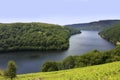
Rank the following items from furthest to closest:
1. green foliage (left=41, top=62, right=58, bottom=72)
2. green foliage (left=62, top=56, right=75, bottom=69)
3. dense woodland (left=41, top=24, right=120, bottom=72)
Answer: green foliage (left=62, top=56, right=75, bottom=69), dense woodland (left=41, top=24, right=120, bottom=72), green foliage (left=41, top=62, right=58, bottom=72)

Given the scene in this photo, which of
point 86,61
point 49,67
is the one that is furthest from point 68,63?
point 49,67

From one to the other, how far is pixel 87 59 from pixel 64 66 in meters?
11.0

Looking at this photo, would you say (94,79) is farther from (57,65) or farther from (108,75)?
(57,65)

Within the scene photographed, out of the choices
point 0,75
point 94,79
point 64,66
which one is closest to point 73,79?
point 94,79

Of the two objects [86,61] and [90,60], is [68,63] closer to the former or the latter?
[86,61]

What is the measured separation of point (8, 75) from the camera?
200 feet

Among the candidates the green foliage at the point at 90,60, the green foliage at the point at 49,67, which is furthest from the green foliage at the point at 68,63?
the green foliage at the point at 49,67

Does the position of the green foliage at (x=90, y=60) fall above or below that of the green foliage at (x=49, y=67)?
above

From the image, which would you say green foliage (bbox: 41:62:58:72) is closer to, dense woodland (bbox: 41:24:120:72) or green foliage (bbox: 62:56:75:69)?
dense woodland (bbox: 41:24:120:72)

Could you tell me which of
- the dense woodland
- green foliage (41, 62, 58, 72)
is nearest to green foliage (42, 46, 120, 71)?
the dense woodland

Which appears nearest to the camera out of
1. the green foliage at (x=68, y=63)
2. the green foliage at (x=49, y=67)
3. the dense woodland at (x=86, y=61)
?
the green foliage at (x=49, y=67)

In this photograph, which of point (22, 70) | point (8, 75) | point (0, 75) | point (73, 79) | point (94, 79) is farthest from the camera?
A: point (22, 70)

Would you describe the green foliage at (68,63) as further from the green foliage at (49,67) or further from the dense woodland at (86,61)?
the green foliage at (49,67)

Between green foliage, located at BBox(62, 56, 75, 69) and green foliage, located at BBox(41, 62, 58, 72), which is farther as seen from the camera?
green foliage, located at BBox(62, 56, 75, 69)
